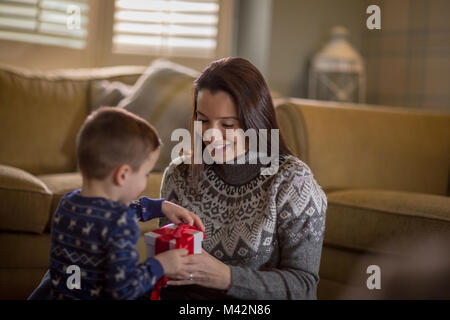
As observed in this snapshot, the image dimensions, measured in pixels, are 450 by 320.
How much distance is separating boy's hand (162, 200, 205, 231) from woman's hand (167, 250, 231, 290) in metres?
0.08

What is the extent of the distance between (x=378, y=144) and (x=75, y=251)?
168 cm

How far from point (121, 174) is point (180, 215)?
182 millimetres

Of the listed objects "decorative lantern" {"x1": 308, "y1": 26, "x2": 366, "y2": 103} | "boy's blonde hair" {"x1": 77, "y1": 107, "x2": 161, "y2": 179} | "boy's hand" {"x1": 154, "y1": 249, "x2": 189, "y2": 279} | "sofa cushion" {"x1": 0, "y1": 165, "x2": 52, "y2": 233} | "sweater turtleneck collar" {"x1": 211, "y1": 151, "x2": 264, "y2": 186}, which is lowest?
"sofa cushion" {"x1": 0, "y1": 165, "x2": 52, "y2": 233}

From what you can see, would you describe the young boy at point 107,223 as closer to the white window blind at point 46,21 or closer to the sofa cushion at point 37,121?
the sofa cushion at point 37,121

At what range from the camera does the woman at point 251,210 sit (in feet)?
3.36

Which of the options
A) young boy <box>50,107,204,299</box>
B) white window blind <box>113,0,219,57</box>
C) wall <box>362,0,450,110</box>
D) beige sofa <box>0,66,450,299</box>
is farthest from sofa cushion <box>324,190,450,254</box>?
wall <box>362,0,450,110</box>

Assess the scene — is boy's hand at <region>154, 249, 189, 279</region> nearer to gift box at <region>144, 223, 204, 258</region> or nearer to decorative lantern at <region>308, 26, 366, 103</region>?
gift box at <region>144, 223, 204, 258</region>

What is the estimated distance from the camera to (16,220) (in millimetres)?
1732

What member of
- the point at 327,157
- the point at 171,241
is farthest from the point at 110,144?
the point at 327,157

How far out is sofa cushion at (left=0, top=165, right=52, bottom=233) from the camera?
5.65ft

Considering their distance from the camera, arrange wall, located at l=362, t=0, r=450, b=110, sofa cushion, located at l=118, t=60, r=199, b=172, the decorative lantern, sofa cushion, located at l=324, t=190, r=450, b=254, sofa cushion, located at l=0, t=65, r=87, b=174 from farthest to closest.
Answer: wall, located at l=362, t=0, r=450, b=110, the decorative lantern, sofa cushion, located at l=0, t=65, r=87, b=174, sofa cushion, located at l=118, t=60, r=199, b=172, sofa cushion, located at l=324, t=190, r=450, b=254

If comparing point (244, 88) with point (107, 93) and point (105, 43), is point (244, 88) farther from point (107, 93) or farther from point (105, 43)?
point (105, 43)

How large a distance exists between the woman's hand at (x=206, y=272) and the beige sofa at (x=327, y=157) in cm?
85

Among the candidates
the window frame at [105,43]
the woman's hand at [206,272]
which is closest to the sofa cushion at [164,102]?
the window frame at [105,43]
